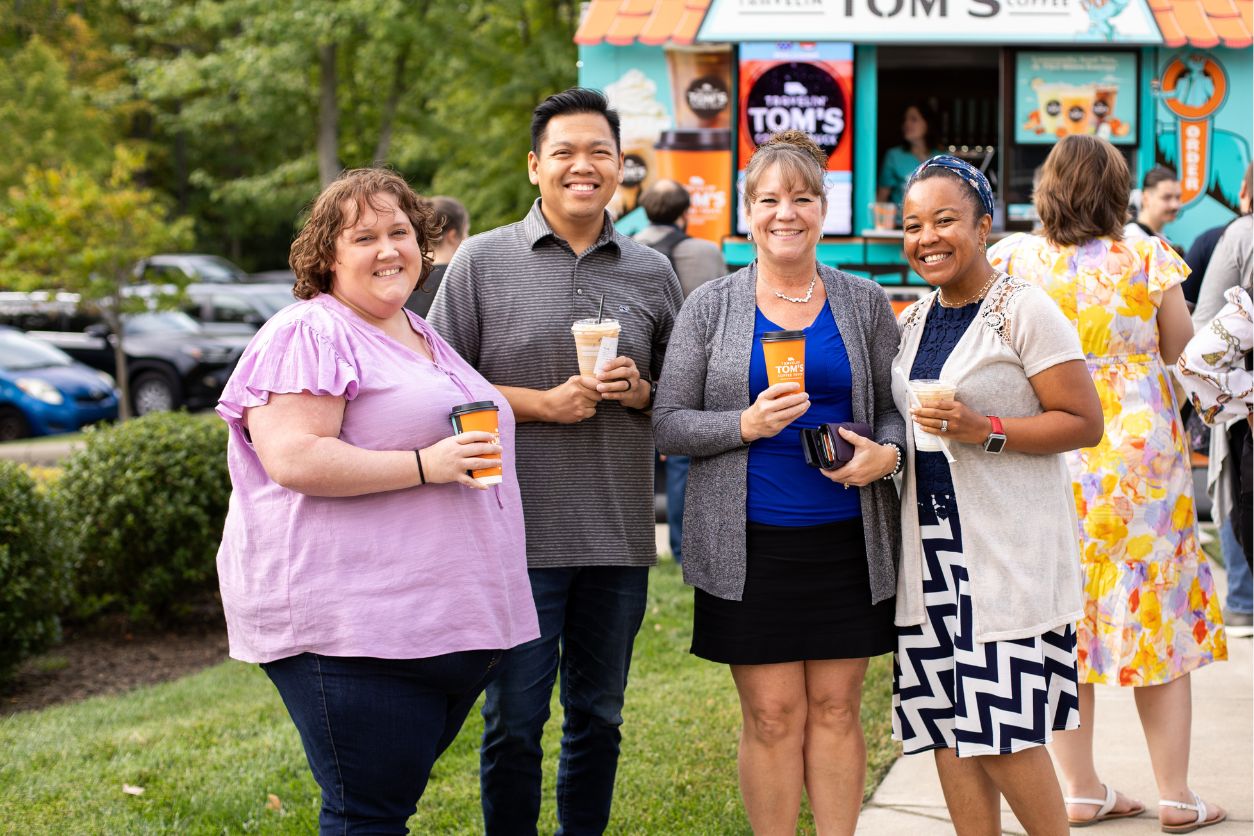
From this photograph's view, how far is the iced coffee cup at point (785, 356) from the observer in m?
3.16

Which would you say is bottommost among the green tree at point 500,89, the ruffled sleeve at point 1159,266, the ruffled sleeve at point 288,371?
the ruffled sleeve at point 288,371

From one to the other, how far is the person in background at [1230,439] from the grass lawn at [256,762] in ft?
5.06

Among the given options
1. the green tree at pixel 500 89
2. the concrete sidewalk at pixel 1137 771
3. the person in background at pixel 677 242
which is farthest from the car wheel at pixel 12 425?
the concrete sidewalk at pixel 1137 771

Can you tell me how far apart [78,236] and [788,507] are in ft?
43.2

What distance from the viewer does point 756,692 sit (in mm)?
3408

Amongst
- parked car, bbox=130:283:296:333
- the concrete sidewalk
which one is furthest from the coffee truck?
parked car, bbox=130:283:296:333

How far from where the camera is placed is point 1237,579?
248 inches

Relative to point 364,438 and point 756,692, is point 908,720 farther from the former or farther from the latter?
point 364,438

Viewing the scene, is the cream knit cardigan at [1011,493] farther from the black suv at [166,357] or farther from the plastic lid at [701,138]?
the black suv at [166,357]

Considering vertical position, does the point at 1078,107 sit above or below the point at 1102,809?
above

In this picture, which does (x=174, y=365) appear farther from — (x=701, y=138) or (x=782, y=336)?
(x=782, y=336)

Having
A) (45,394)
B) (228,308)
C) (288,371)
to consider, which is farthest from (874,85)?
(228,308)

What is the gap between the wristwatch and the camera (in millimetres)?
3203

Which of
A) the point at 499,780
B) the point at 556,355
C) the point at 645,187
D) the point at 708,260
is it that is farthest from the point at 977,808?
the point at 645,187
